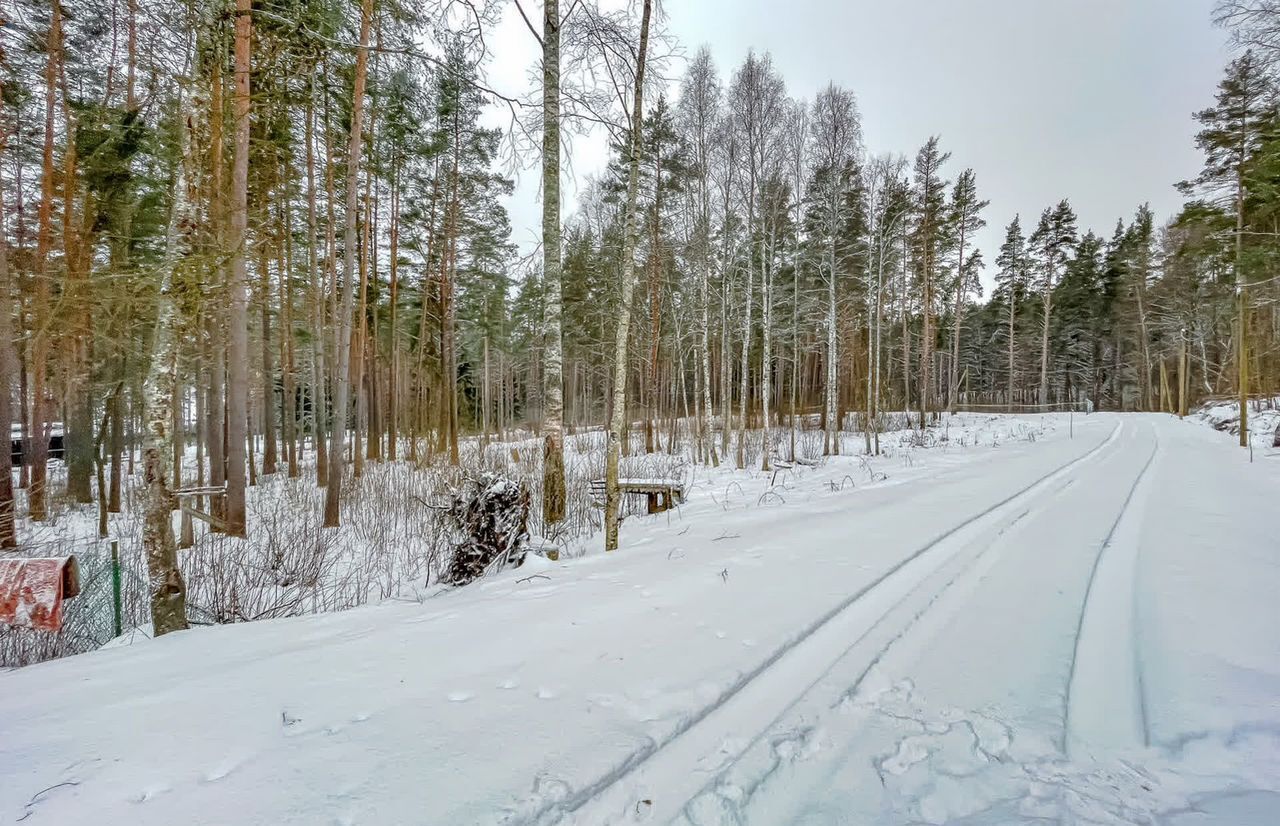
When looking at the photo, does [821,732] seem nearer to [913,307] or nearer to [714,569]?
[714,569]

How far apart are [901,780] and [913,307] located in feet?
109

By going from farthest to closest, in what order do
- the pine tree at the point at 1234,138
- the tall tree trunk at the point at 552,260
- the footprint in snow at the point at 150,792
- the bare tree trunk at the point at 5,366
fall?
the pine tree at the point at 1234,138 → the bare tree trunk at the point at 5,366 → the tall tree trunk at the point at 552,260 → the footprint in snow at the point at 150,792

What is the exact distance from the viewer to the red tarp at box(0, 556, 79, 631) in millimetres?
2326

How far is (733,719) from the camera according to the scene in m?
1.94

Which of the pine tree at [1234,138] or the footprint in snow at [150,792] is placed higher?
the pine tree at [1234,138]

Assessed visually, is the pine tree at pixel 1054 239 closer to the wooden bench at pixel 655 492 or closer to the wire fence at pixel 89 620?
the wooden bench at pixel 655 492

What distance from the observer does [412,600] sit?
391 cm

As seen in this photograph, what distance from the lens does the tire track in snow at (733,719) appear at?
4.96 ft

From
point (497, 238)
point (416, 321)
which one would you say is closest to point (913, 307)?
point (497, 238)

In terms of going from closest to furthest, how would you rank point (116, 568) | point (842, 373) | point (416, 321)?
point (116, 568), point (416, 321), point (842, 373)

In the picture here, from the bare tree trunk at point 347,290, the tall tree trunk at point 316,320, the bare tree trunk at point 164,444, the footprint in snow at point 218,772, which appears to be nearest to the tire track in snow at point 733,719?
the footprint in snow at point 218,772

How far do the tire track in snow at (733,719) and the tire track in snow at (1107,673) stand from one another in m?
0.87

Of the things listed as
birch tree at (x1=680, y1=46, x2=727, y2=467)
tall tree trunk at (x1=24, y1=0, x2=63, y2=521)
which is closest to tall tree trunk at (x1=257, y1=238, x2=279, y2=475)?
tall tree trunk at (x1=24, y1=0, x2=63, y2=521)

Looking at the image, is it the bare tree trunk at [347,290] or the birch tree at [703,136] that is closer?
the bare tree trunk at [347,290]
